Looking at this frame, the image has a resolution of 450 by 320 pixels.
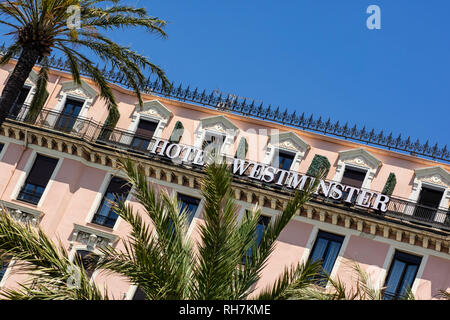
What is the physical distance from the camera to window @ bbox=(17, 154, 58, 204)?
28.6 m

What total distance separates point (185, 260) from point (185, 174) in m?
16.3

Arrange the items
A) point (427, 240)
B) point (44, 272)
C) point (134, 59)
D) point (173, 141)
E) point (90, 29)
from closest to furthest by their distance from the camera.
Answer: point (44, 272) → point (90, 29) → point (134, 59) → point (427, 240) → point (173, 141)

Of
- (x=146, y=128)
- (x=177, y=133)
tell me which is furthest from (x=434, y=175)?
(x=146, y=128)

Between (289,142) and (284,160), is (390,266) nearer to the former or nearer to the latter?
(284,160)

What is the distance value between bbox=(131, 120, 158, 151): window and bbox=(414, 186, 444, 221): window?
39.9 feet

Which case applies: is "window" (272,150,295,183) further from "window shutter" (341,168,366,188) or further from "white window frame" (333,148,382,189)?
"window shutter" (341,168,366,188)

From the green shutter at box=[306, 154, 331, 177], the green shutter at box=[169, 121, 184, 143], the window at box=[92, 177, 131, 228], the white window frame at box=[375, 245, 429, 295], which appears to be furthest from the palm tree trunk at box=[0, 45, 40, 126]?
the white window frame at box=[375, 245, 429, 295]

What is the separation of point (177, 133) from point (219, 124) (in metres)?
1.98

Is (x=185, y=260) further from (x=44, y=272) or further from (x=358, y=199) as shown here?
(x=358, y=199)

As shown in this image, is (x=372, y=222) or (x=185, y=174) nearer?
(x=372, y=222)

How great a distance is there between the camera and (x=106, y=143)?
95.0 ft

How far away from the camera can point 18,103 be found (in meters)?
31.2

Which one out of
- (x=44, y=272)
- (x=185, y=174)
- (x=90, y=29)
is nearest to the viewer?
(x=44, y=272)
